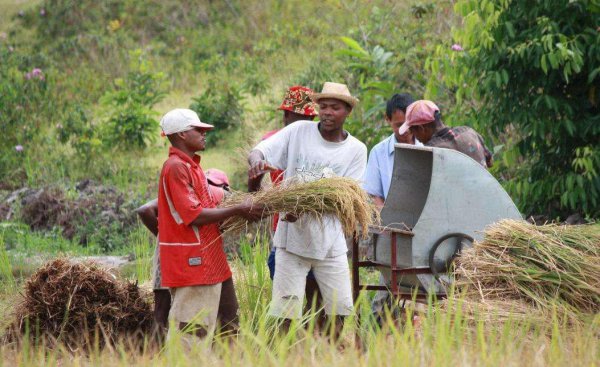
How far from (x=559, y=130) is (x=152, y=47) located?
13.0m

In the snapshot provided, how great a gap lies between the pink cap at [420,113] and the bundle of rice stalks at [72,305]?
2.03 metres

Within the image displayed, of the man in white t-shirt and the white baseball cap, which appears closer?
the white baseball cap

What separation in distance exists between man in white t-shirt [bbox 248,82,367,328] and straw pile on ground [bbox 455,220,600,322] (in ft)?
2.66

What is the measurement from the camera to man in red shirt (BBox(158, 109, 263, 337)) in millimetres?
5477

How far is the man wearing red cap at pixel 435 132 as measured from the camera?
6371mm

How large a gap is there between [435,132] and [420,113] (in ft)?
0.83

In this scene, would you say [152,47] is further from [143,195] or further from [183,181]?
[183,181]

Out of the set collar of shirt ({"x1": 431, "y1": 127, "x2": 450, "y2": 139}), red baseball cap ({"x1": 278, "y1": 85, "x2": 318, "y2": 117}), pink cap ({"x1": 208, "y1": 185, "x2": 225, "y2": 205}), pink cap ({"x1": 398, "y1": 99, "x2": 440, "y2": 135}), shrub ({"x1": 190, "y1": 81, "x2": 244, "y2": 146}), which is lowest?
pink cap ({"x1": 208, "y1": 185, "x2": 225, "y2": 205})

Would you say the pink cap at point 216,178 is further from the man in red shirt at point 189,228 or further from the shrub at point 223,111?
the shrub at point 223,111

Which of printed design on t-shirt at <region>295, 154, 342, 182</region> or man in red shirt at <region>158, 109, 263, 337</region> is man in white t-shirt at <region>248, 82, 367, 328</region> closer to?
printed design on t-shirt at <region>295, 154, 342, 182</region>

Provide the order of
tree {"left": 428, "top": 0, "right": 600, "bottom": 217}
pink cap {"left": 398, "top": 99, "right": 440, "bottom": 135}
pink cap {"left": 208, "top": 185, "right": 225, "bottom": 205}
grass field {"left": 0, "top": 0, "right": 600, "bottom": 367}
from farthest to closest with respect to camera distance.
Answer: tree {"left": 428, "top": 0, "right": 600, "bottom": 217}
pink cap {"left": 398, "top": 99, "right": 440, "bottom": 135}
pink cap {"left": 208, "top": 185, "right": 225, "bottom": 205}
grass field {"left": 0, "top": 0, "right": 600, "bottom": 367}

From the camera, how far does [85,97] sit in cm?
1734

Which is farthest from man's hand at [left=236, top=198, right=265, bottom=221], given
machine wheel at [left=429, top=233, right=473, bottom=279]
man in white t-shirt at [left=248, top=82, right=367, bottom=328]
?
machine wheel at [left=429, top=233, right=473, bottom=279]

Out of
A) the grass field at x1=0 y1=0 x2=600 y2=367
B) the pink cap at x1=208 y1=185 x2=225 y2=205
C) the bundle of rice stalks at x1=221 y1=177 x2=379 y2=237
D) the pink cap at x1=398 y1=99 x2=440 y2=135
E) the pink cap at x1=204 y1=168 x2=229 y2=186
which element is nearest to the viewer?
the grass field at x1=0 y1=0 x2=600 y2=367
